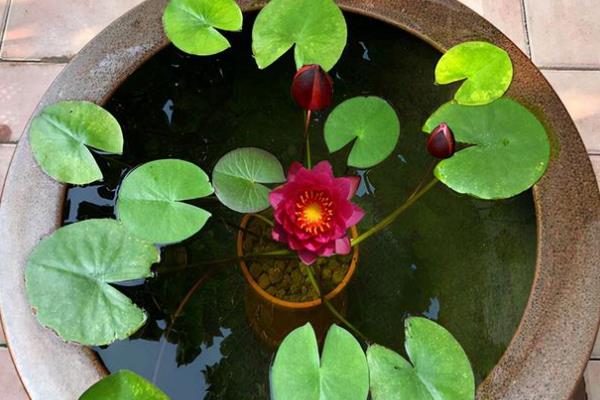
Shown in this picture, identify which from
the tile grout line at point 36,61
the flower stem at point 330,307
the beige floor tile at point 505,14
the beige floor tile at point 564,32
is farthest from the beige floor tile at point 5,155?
the beige floor tile at point 564,32

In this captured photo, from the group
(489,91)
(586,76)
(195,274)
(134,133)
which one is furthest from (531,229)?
(586,76)

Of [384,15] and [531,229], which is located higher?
[384,15]

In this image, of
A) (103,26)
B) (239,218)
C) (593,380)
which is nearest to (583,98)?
(593,380)

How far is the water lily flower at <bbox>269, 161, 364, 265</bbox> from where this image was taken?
77 centimetres

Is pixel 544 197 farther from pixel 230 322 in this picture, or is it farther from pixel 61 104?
pixel 61 104

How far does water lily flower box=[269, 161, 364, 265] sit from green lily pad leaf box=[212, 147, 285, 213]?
0.12 metres

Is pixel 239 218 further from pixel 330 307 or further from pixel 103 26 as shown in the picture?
pixel 103 26

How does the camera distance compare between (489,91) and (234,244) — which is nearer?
(489,91)

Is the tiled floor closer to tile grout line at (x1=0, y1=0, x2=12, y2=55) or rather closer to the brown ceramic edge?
tile grout line at (x1=0, y1=0, x2=12, y2=55)

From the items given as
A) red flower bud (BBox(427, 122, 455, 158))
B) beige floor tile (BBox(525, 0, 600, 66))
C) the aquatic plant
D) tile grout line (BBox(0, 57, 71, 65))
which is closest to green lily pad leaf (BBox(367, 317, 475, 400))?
the aquatic plant

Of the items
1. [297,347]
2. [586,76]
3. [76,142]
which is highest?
[76,142]

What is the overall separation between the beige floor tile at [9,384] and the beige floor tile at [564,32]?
4.31 ft

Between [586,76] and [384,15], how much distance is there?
0.76 m

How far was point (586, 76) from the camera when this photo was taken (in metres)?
1.53
